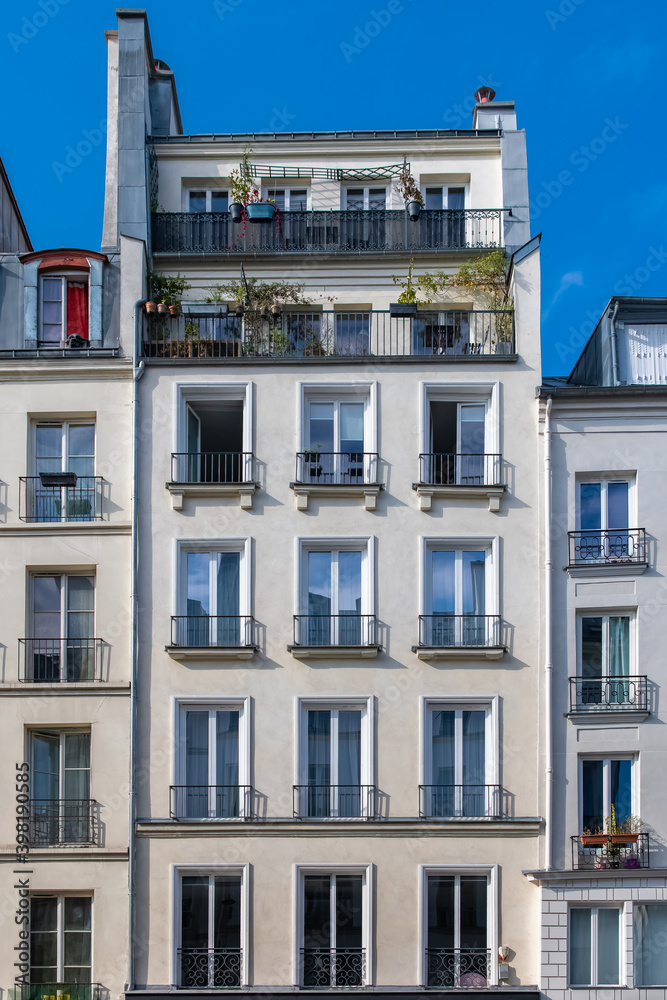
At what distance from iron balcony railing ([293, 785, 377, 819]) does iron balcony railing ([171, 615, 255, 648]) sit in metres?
3.50

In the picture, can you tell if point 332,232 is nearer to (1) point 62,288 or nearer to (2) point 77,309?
(2) point 77,309

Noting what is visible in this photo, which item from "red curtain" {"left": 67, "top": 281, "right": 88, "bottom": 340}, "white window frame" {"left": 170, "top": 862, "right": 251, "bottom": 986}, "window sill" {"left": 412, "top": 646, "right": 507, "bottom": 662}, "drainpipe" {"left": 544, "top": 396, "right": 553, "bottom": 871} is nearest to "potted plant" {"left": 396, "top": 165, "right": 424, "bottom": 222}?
"drainpipe" {"left": 544, "top": 396, "right": 553, "bottom": 871}

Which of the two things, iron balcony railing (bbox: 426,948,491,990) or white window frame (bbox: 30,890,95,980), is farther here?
white window frame (bbox: 30,890,95,980)

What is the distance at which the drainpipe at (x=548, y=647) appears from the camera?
2397cm

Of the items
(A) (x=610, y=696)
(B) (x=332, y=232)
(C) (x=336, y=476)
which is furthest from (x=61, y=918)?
(B) (x=332, y=232)

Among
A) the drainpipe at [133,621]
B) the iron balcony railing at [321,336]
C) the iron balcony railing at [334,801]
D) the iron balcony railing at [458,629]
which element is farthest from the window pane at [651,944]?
the iron balcony railing at [321,336]

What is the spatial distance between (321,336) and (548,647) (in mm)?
9330

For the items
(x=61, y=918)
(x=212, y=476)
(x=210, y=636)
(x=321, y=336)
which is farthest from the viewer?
(x=321, y=336)

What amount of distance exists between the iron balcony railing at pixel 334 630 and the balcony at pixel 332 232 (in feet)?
32.4

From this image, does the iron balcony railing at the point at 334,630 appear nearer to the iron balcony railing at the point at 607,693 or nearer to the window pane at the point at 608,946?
the iron balcony railing at the point at 607,693

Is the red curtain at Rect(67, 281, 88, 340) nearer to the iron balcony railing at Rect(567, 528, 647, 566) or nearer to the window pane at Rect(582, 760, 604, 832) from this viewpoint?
the iron balcony railing at Rect(567, 528, 647, 566)

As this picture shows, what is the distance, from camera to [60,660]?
83.1ft

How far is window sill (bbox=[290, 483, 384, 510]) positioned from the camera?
2528cm

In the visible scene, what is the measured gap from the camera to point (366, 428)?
85.5ft
